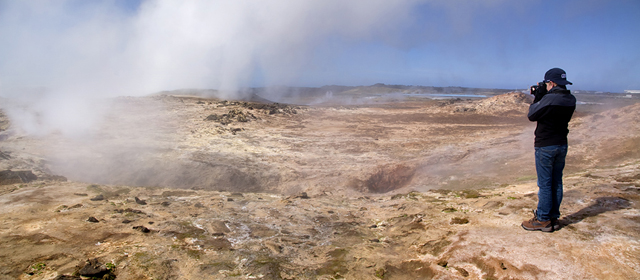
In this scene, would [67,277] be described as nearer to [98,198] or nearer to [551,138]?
[98,198]

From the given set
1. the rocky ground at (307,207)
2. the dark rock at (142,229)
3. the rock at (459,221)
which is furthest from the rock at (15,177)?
the rock at (459,221)

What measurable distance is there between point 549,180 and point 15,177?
9.67 m

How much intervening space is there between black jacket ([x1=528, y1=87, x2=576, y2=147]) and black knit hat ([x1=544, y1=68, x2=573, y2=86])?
9 cm

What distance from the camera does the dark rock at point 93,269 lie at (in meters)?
3.31

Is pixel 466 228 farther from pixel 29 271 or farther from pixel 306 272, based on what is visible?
pixel 29 271

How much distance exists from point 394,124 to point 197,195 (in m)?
13.7

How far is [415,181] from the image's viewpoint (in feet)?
28.5

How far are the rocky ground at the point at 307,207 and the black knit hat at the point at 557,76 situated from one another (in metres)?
1.62

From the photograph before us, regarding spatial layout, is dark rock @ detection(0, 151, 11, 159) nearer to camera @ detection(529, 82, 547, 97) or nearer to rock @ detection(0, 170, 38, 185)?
rock @ detection(0, 170, 38, 185)

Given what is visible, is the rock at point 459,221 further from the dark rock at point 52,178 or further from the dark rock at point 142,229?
the dark rock at point 52,178

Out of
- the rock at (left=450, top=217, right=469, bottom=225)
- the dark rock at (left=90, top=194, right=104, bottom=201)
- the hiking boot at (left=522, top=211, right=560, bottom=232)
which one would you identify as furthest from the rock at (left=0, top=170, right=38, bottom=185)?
the hiking boot at (left=522, top=211, right=560, bottom=232)

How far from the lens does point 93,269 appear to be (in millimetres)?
3375

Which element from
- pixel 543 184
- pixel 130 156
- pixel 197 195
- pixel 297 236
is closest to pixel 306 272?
pixel 297 236

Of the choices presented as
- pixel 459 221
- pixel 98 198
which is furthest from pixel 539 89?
pixel 98 198
